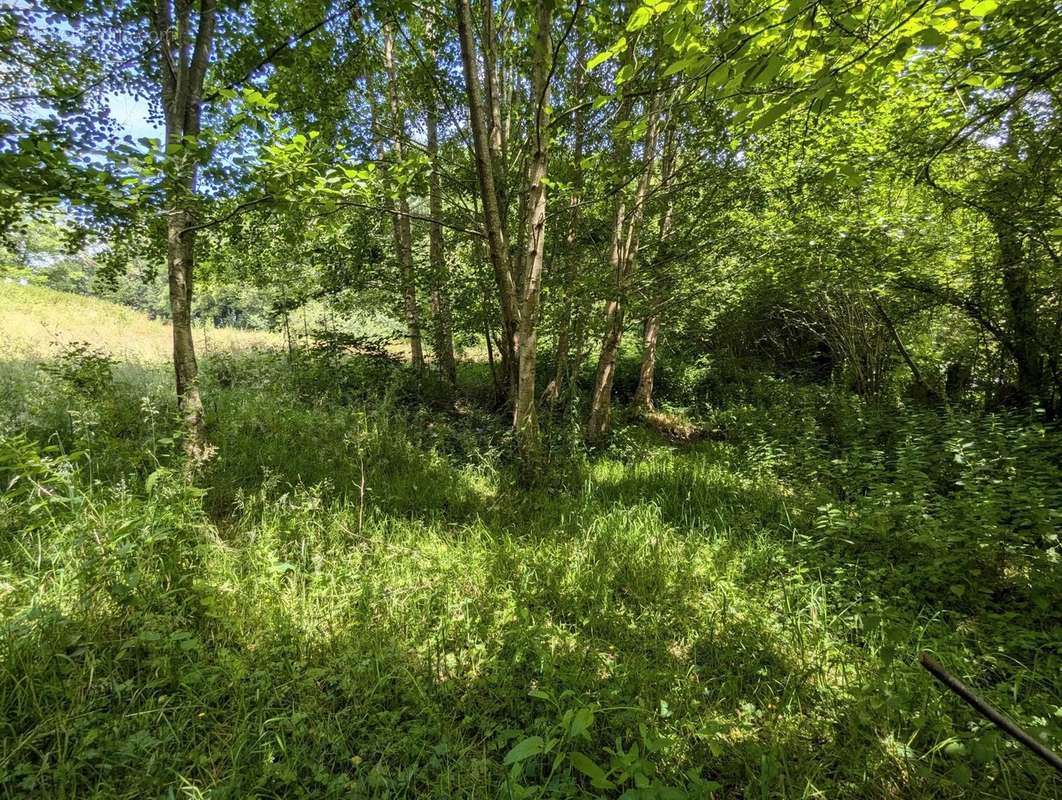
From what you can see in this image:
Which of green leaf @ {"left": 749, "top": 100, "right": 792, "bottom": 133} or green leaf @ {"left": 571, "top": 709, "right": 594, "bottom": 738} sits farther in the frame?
green leaf @ {"left": 749, "top": 100, "right": 792, "bottom": 133}

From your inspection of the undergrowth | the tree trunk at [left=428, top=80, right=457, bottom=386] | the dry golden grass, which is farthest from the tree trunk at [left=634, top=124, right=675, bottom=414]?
the dry golden grass

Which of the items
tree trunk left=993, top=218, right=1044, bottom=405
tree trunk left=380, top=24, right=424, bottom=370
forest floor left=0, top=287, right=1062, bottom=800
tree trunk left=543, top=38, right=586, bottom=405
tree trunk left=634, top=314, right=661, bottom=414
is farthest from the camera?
tree trunk left=634, top=314, right=661, bottom=414

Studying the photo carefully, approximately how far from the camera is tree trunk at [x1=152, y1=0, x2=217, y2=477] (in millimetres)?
3494

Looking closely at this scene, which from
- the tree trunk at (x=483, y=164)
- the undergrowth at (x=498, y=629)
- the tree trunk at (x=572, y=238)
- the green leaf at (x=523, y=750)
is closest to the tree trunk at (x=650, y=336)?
the tree trunk at (x=572, y=238)

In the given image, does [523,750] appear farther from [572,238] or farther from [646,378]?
[646,378]

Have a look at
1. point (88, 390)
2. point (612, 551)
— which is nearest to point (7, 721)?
point (612, 551)

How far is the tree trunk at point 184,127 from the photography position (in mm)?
3494

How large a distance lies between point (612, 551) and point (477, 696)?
5.35 ft

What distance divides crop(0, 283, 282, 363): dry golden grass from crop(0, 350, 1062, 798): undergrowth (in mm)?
4837

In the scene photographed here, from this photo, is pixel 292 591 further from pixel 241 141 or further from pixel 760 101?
pixel 760 101

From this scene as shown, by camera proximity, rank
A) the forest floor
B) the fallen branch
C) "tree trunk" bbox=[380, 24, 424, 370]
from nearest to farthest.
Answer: the fallen branch
the forest floor
"tree trunk" bbox=[380, 24, 424, 370]

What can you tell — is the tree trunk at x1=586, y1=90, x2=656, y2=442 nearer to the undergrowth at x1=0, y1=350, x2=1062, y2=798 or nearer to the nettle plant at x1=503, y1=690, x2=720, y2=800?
the undergrowth at x1=0, y1=350, x2=1062, y2=798

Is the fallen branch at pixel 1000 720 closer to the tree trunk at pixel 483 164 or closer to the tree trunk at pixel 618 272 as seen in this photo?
the tree trunk at pixel 483 164

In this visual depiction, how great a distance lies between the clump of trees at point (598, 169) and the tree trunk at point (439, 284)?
0.22 feet
